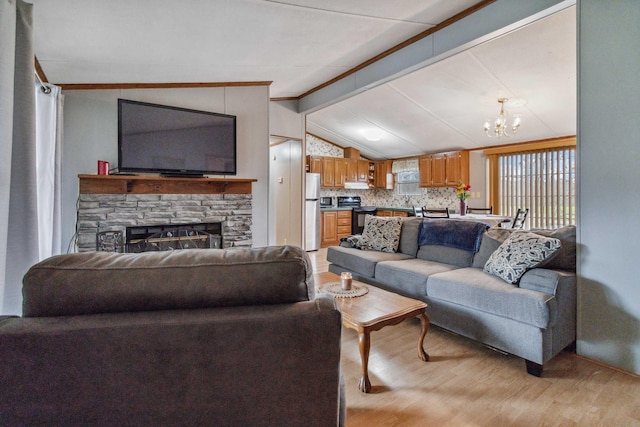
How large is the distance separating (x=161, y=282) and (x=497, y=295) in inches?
83.2

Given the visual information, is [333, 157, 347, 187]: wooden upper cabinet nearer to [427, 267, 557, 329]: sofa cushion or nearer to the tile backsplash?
the tile backsplash

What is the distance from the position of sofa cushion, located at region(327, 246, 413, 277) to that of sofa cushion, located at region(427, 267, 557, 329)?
0.72 m

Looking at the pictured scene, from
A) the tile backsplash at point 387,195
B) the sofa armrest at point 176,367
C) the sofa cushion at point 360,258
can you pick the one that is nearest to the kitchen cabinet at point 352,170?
the tile backsplash at point 387,195

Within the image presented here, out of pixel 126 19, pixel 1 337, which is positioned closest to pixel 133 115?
pixel 126 19

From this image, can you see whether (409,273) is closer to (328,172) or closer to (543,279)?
(543,279)

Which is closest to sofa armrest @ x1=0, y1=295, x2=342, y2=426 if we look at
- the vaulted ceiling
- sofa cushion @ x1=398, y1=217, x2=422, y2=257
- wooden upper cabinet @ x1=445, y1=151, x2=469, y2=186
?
the vaulted ceiling

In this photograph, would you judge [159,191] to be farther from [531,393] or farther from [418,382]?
[531,393]

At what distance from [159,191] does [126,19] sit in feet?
6.60

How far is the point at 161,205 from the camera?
3840 millimetres

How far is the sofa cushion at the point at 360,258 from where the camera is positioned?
3.25 m

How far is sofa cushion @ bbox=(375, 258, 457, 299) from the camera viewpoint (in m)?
2.71

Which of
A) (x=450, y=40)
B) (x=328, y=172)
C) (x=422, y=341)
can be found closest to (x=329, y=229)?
(x=328, y=172)

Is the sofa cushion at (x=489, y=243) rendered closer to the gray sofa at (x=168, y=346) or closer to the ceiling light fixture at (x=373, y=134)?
the gray sofa at (x=168, y=346)

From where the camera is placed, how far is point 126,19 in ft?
7.45
